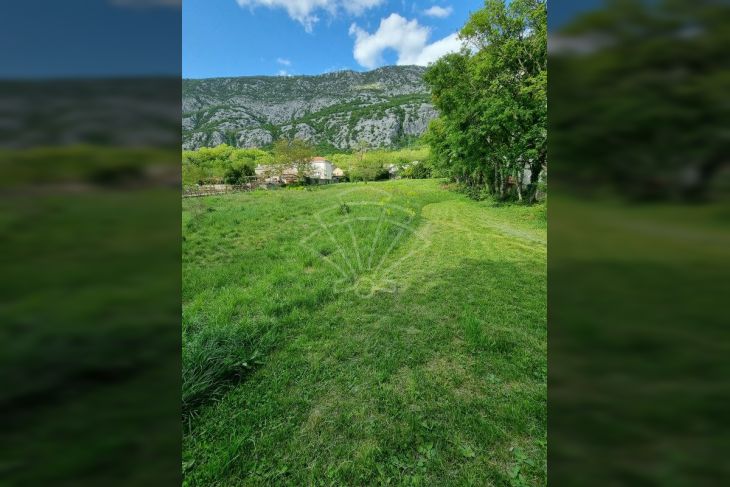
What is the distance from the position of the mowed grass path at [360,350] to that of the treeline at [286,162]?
2.24 feet

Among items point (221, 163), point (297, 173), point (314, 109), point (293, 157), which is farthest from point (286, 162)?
point (314, 109)

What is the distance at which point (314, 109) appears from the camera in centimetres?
966

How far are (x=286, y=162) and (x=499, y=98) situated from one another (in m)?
5.48

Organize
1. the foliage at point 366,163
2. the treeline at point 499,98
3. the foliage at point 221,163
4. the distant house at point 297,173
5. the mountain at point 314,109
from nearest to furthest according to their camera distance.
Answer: the foliage at point 221,163
the mountain at point 314,109
the distant house at point 297,173
the treeline at point 499,98
the foliage at point 366,163

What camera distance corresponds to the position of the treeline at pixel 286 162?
5742 millimetres

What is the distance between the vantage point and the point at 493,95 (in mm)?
7812
